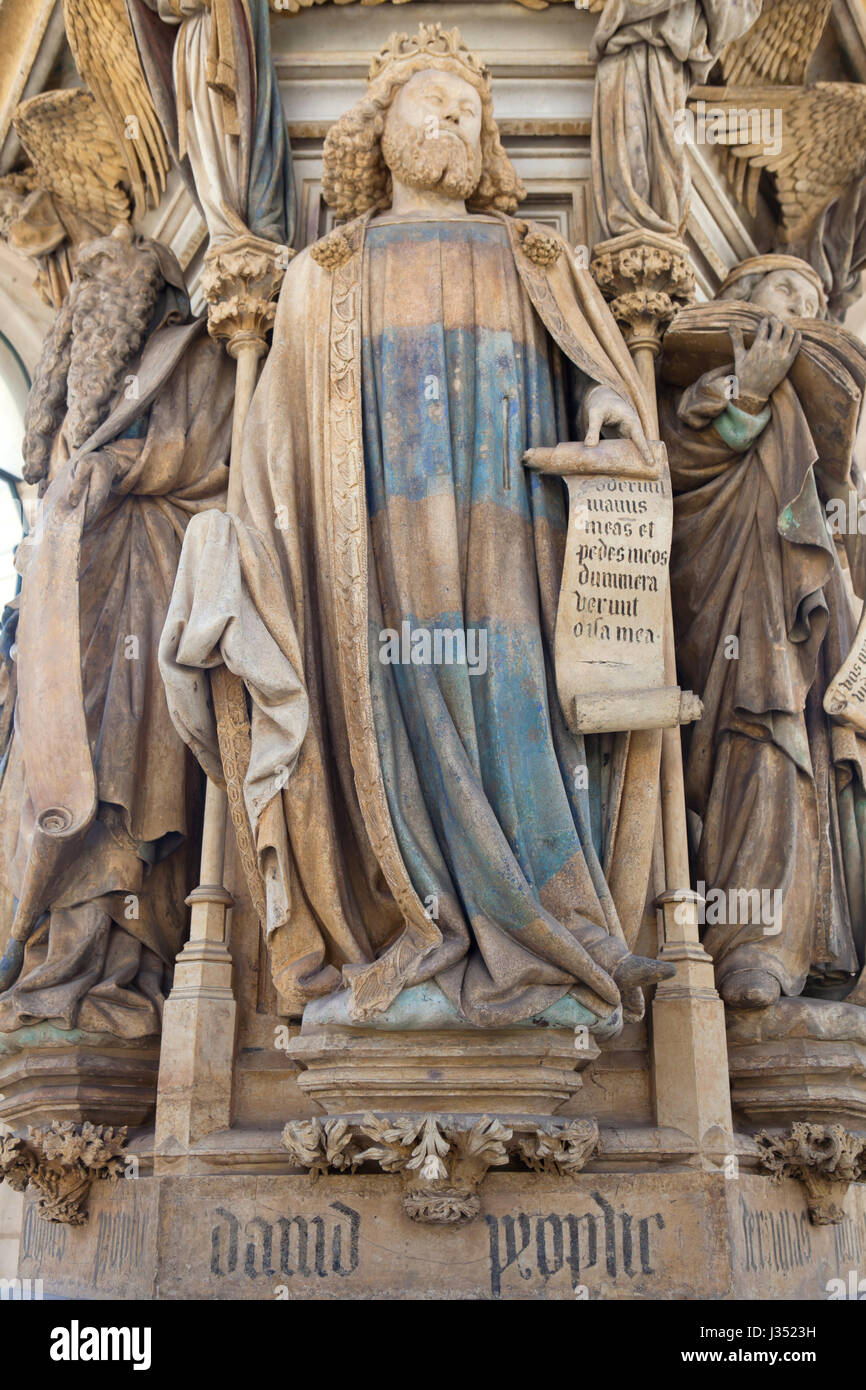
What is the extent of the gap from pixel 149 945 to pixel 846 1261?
2.80 meters

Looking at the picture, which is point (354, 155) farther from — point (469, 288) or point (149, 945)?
Answer: point (149, 945)

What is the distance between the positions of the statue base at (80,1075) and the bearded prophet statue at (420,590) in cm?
87

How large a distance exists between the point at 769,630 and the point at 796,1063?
1.67m

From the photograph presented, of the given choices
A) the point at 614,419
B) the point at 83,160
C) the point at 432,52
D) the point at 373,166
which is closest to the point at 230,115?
the point at 373,166

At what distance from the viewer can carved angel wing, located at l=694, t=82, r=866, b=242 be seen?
7535 mm

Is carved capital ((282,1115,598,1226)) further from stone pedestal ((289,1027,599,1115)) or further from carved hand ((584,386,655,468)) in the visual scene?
carved hand ((584,386,655,468))

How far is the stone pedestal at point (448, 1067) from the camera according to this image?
523cm

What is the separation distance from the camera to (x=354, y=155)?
651 cm

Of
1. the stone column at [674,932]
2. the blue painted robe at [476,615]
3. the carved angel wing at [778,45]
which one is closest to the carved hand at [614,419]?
the blue painted robe at [476,615]

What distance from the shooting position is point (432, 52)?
6.48 m

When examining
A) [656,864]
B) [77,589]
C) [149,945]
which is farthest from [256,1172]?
[77,589]

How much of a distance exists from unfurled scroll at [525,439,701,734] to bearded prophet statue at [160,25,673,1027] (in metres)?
0.12

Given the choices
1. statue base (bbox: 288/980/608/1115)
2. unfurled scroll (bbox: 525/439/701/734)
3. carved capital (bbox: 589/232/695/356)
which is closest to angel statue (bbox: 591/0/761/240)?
carved capital (bbox: 589/232/695/356)

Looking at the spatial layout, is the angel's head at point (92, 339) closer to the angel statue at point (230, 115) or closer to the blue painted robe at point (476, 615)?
the angel statue at point (230, 115)
